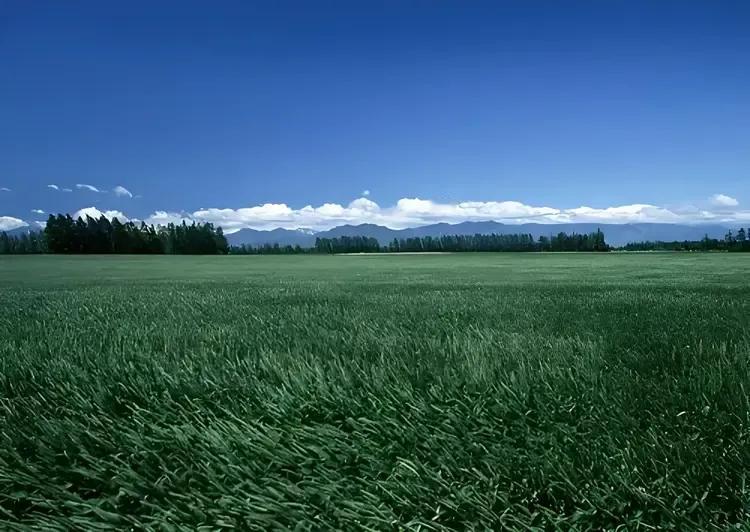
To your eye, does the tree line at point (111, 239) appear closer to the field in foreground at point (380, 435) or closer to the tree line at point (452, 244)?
the tree line at point (452, 244)

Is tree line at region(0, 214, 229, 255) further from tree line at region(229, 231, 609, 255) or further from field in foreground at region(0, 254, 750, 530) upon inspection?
field in foreground at region(0, 254, 750, 530)

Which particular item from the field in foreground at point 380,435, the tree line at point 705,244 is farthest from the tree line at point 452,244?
the field in foreground at point 380,435

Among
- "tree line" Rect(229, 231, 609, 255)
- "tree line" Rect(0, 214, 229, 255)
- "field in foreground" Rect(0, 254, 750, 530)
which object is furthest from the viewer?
"tree line" Rect(229, 231, 609, 255)

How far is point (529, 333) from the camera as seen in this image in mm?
3824

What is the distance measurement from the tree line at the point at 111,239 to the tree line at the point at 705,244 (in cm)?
4869

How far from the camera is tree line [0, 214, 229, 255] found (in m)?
23.5

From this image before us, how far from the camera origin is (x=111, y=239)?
3009cm

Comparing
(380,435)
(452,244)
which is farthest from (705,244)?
(380,435)

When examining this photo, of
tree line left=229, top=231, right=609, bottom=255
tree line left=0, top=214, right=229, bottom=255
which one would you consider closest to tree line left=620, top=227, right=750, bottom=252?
tree line left=229, top=231, right=609, bottom=255

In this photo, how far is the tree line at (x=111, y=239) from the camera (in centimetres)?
2345

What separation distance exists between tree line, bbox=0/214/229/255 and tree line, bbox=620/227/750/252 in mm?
48686

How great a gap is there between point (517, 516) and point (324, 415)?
901 mm

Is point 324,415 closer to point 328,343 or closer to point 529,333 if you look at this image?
point 328,343

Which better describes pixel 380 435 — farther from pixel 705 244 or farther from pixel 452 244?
pixel 705 244
